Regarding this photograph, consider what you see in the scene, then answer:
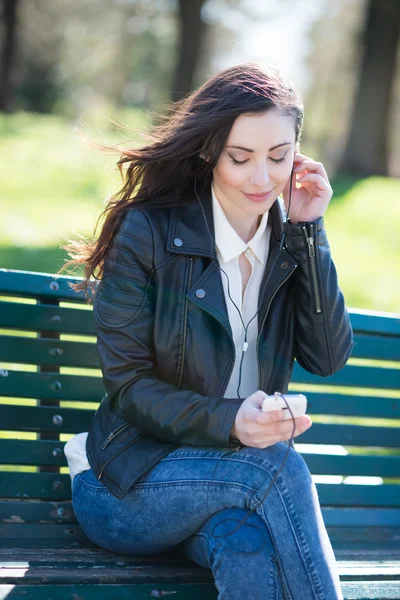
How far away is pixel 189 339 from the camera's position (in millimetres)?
2936

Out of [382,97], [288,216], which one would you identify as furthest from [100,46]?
[288,216]

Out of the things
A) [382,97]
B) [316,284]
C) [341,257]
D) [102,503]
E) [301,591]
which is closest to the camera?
[301,591]

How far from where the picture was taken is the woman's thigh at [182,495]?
269 centimetres

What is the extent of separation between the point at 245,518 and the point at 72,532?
3.07ft

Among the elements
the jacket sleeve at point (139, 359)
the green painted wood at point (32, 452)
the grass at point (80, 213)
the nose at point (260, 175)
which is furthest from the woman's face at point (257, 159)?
the grass at point (80, 213)

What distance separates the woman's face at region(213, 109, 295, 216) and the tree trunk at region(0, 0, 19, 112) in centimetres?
1914

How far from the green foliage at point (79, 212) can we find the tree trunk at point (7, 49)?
5651mm

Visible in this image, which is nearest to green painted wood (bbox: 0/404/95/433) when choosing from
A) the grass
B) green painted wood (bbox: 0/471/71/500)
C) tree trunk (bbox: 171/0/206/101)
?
green painted wood (bbox: 0/471/71/500)

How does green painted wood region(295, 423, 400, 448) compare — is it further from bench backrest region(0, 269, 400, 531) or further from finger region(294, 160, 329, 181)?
finger region(294, 160, 329, 181)

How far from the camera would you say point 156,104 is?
20.9 m

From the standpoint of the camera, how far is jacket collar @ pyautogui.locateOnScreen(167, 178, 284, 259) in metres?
3.00

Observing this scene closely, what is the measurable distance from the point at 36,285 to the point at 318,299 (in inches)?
46.9

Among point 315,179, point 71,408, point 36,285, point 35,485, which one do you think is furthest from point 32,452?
A: point 315,179

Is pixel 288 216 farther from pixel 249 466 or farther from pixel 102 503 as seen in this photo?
pixel 102 503
